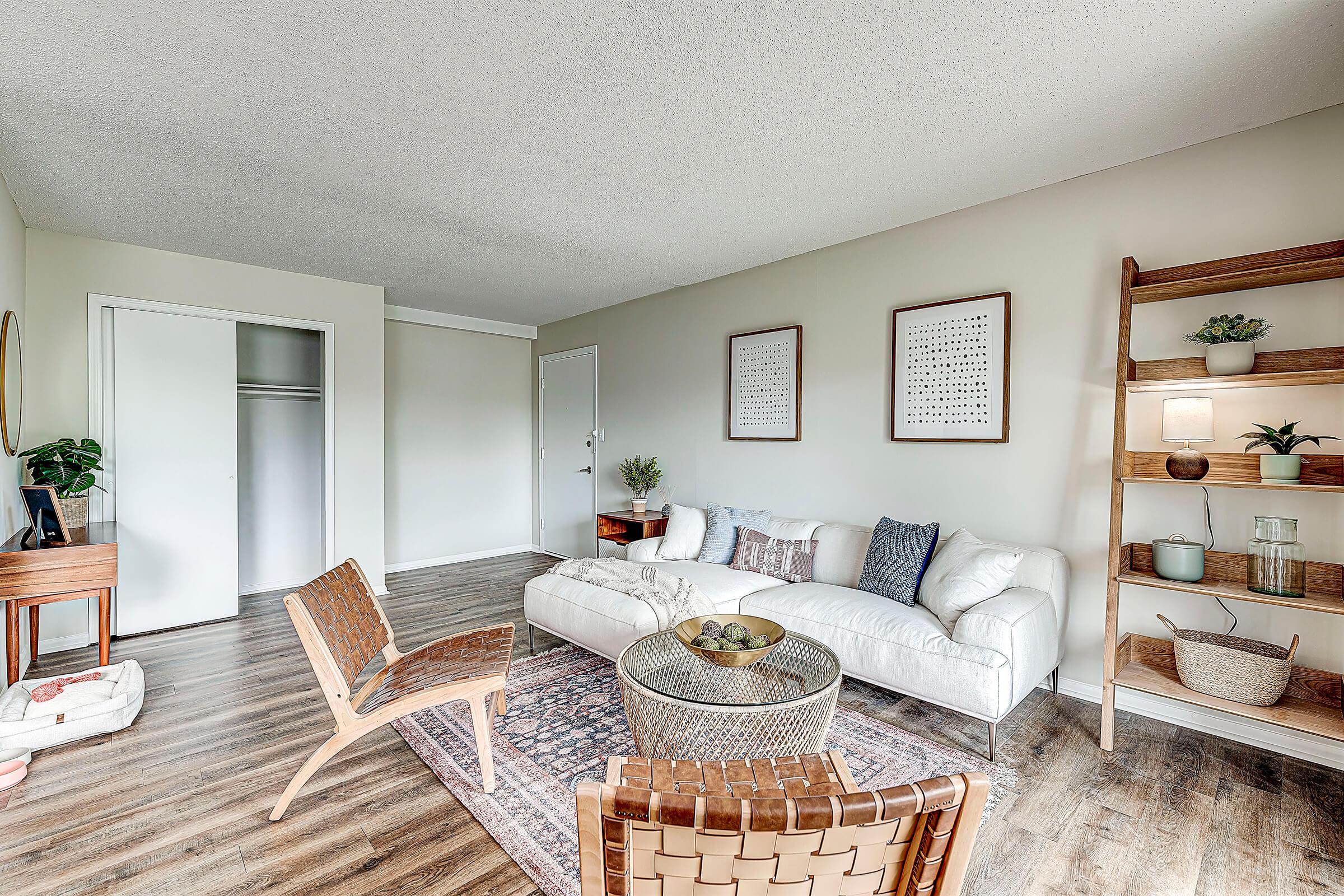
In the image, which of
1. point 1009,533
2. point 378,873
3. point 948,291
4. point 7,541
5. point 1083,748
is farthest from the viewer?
point 948,291

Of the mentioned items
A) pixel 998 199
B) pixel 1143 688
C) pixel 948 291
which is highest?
pixel 998 199

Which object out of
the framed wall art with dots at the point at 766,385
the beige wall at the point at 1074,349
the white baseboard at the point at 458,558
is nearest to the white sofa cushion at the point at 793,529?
the beige wall at the point at 1074,349

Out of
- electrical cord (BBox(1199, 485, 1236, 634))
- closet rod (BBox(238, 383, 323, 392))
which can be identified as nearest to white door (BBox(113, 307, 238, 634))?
closet rod (BBox(238, 383, 323, 392))

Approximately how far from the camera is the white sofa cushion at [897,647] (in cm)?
240

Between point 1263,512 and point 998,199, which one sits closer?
point 1263,512

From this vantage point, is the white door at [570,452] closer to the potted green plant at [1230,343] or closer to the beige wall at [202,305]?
the beige wall at [202,305]

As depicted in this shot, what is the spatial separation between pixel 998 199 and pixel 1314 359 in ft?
4.88

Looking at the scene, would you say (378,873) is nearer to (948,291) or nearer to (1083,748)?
(1083,748)

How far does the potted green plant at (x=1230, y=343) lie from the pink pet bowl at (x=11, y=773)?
470cm

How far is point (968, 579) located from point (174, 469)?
15.9 ft

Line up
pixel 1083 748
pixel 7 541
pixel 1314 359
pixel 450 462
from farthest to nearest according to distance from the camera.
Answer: pixel 450 462 → pixel 7 541 → pixel 1083 748 → pixel 1314 359

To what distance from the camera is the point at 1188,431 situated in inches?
96.9

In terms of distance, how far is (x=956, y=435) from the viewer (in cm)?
336

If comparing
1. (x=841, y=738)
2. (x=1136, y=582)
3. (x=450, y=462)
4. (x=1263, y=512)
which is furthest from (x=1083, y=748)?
(x=450, y=462)
